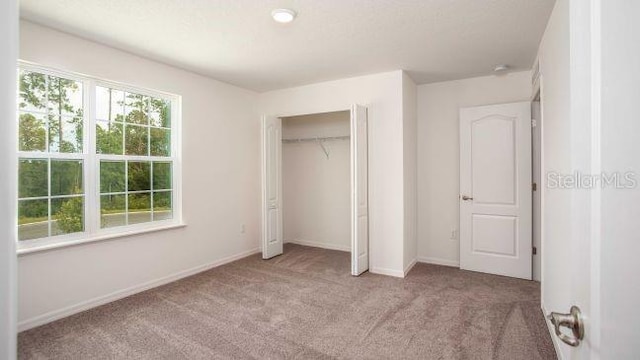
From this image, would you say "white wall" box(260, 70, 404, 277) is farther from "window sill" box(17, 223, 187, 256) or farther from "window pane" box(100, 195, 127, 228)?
"window pane" box(100, 195, 127, 228)

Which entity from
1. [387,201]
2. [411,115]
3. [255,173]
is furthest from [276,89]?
[387,201]

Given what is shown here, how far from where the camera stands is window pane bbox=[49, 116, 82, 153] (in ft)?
8.95

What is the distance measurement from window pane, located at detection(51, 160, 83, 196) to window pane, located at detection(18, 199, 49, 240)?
0.14 m

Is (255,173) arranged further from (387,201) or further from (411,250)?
(411,250)

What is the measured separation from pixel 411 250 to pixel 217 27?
342cm

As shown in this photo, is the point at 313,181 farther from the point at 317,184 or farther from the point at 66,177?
the point at 66,177

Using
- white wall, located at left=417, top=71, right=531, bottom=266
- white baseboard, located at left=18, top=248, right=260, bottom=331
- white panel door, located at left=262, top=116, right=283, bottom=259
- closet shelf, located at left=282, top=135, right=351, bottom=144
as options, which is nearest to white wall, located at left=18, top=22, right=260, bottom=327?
white baseboard, located at left=18, top=248, right=260, bottom=331

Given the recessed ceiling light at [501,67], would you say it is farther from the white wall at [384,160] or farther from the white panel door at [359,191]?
the white panel door at [359,191]

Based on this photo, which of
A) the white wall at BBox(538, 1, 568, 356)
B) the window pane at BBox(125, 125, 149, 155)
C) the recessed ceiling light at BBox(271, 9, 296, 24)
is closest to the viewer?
the white wall at BBox(538, 1, 568, 356)

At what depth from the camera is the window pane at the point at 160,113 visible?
11.6 ft

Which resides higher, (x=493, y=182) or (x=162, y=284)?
(x=493, y=182)

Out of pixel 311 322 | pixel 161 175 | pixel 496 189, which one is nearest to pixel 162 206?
pixel 161 175

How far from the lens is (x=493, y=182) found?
3812mm

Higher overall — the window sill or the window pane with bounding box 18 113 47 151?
the window pane with bounding box 18 113 47 151
